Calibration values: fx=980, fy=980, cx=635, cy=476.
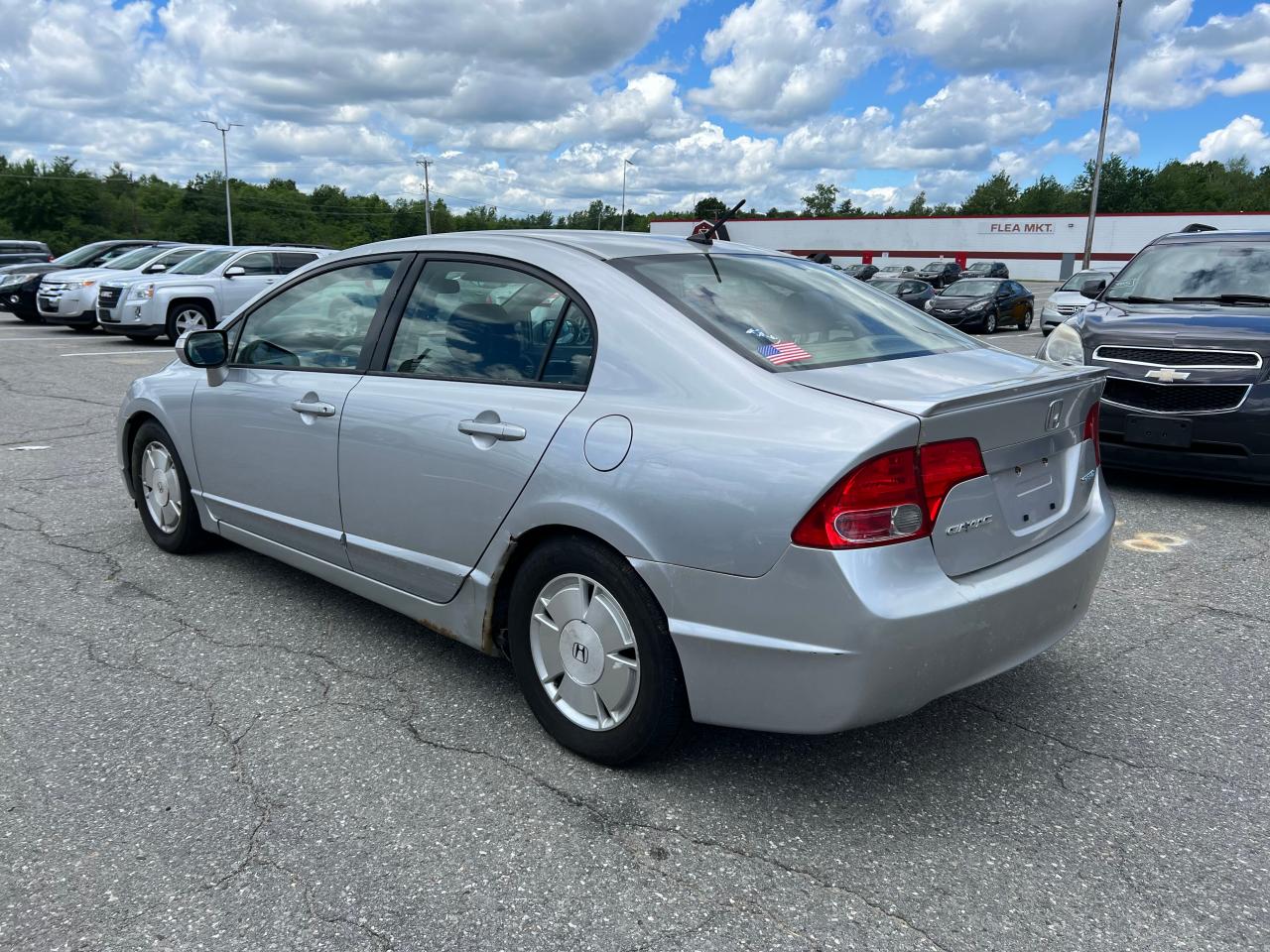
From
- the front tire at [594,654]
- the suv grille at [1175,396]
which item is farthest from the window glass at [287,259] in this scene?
the front tire at [594,654]

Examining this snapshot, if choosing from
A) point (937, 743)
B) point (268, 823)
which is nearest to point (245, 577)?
point (268, 823)

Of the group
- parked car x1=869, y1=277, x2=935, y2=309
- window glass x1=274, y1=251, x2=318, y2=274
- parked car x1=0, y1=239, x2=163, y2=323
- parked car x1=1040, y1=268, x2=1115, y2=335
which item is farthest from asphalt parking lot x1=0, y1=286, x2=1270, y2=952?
parked car x1=869, y1=277, x2=935, y2=309

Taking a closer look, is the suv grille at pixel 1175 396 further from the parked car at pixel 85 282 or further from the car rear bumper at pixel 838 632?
the parked car at pixel 85 282

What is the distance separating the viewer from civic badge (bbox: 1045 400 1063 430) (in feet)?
9.07

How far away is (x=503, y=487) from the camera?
2.93 metres

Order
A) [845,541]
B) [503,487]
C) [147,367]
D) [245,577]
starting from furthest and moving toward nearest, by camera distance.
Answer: [147,367] < [245,577] < [503,487] < [845,541]

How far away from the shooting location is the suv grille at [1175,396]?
18.8ft

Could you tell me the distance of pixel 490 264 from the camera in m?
3.30

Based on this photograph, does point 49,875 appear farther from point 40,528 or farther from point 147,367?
point 147,367

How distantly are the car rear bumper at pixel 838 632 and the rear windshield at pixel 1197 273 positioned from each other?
5.18m

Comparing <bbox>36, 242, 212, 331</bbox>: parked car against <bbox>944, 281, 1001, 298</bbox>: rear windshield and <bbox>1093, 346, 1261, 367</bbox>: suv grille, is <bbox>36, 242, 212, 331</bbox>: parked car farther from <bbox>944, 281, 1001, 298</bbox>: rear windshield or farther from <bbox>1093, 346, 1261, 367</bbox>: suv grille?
<bbox>944, 281, 1001, 298</bbox>: rear windshield

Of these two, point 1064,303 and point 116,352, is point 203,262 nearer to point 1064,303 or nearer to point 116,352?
point 116,352

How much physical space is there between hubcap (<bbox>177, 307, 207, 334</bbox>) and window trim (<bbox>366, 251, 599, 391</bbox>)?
44.9 feet

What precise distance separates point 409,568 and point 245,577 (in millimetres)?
1633
